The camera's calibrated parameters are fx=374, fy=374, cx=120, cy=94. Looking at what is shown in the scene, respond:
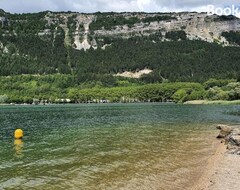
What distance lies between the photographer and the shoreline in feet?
85.1

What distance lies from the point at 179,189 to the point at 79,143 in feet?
92.2

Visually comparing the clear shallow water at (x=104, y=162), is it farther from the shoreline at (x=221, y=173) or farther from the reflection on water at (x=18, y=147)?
the shoreline at (x=221, y=173)

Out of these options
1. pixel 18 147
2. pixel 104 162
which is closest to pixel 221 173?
pixel 104 162

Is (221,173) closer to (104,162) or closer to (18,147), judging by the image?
(104,162)

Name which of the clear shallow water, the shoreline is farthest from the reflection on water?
the shoreline

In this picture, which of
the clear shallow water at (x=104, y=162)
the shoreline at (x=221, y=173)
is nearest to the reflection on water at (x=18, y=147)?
the clear shallow water at (x=104, y=162)

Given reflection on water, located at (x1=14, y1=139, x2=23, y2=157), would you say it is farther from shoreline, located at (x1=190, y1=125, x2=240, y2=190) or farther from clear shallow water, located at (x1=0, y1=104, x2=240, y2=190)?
shoreline, located at (x1=190, y1=125, x2=240, y2=190)

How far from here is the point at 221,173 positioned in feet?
98.5

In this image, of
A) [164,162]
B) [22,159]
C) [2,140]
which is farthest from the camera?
[2,140]

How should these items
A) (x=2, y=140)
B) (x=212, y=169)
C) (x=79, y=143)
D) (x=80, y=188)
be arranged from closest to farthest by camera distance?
(x=80, y=188), (x=212, y=169), (x=79, y=143), (x=2, y=140)

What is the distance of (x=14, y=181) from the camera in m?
30.3

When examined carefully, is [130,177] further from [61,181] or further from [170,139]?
[170,139]

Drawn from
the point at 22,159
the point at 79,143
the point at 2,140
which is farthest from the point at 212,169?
the point at 2,140

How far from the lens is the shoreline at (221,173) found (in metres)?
26.0
